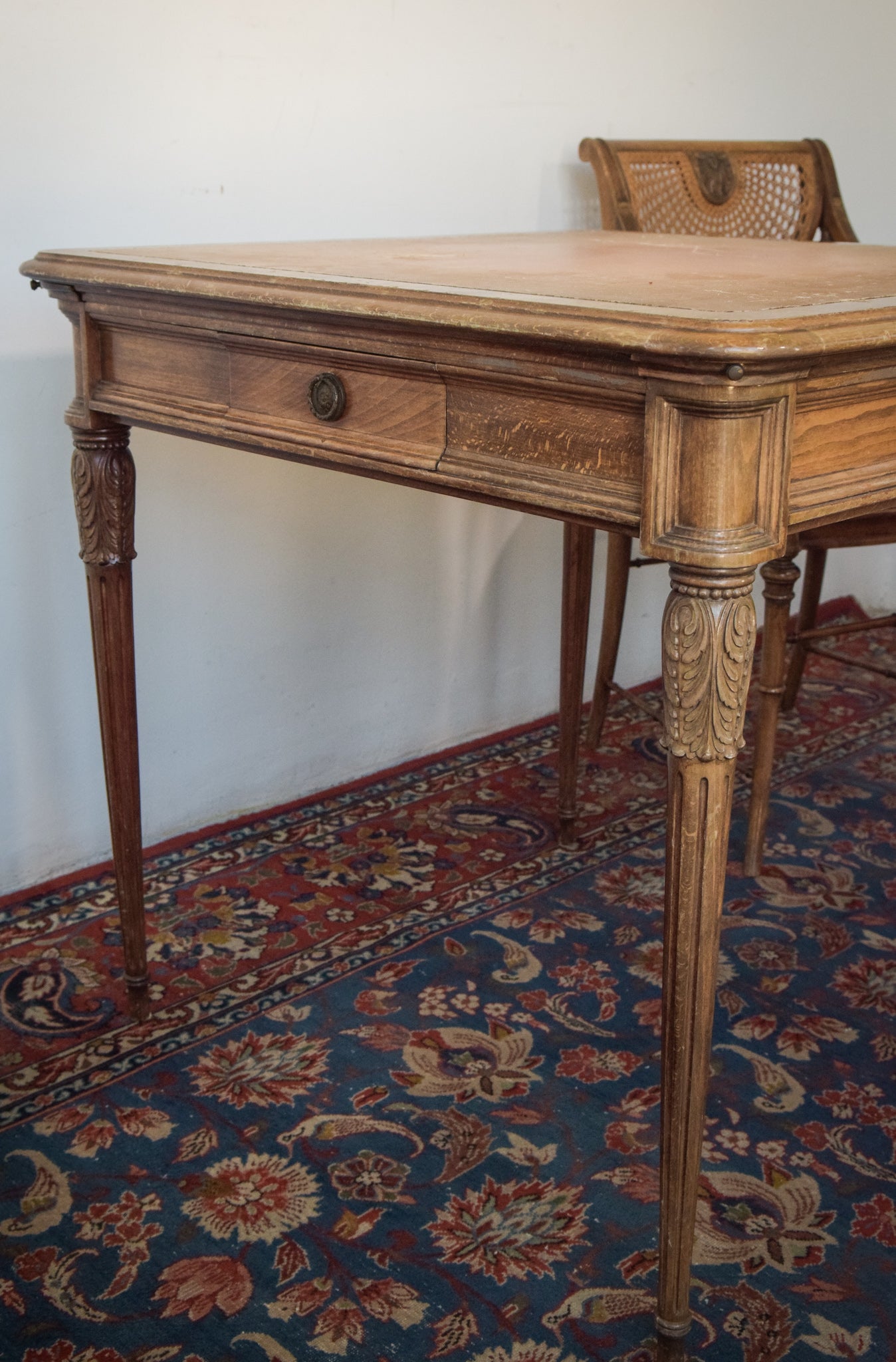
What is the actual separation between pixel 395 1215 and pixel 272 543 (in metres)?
1.38

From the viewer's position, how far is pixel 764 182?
2.86 meters

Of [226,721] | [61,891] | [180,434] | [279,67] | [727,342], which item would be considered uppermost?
[279,67]

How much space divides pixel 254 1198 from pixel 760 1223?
60 centimetres

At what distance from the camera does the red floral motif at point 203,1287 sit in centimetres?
145

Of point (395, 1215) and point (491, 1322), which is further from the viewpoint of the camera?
point (395, 1215)

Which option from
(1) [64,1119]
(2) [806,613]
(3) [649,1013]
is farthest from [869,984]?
(2) [806,613]

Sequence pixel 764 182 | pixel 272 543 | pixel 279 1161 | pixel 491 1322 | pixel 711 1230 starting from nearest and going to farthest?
pixel 491 1322 < pixel 711 1230 < pixel 279 1161 < pixel 272 543 < pixel 764 182

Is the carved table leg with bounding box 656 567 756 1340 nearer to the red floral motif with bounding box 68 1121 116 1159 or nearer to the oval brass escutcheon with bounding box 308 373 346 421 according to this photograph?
the oval brass escutcheon with bounding box 308 373 346 421

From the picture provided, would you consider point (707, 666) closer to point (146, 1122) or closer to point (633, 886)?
point (146, 1122)

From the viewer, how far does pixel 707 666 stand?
45.2 inches

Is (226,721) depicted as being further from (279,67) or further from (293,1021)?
(279,67)

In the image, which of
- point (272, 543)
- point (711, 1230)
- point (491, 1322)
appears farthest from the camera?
point (272, 543)

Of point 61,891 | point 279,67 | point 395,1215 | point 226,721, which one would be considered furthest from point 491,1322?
point 279,67

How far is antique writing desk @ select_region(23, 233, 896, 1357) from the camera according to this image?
3.61 feet
